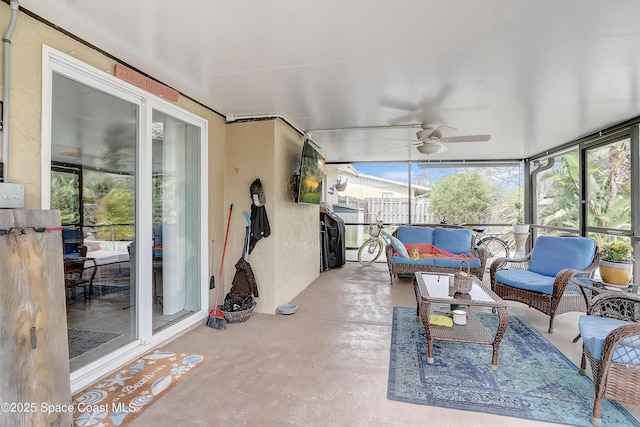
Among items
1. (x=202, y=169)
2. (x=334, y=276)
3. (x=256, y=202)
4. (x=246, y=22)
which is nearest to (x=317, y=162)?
(x=256, y=202)

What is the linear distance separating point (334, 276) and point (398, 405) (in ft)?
12.9

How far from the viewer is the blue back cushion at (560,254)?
11.7 ft

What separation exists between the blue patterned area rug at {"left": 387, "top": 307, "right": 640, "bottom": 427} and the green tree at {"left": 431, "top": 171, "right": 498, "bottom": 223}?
4.46 meters

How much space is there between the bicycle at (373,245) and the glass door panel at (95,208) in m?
4.81

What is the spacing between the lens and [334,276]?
596cm

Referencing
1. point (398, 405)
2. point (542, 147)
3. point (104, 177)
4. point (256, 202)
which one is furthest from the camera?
point (542, 147)

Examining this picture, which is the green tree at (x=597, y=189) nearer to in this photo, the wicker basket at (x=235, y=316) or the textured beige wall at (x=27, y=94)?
the wicker basket at (x=235, y=316)

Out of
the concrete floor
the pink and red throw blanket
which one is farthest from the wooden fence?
the concrete floor

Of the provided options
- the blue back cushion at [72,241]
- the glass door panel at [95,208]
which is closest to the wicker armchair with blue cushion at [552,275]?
the glass door panel at [95,208]

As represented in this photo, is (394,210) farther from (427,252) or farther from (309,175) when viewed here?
(309,175)

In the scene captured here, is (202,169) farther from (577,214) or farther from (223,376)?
(577,214)

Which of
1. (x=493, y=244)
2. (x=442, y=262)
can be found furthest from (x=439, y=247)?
(x=493, y=244)

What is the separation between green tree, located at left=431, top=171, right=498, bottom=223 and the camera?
23.4ft

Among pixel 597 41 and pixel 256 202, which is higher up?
pixel 597 41
